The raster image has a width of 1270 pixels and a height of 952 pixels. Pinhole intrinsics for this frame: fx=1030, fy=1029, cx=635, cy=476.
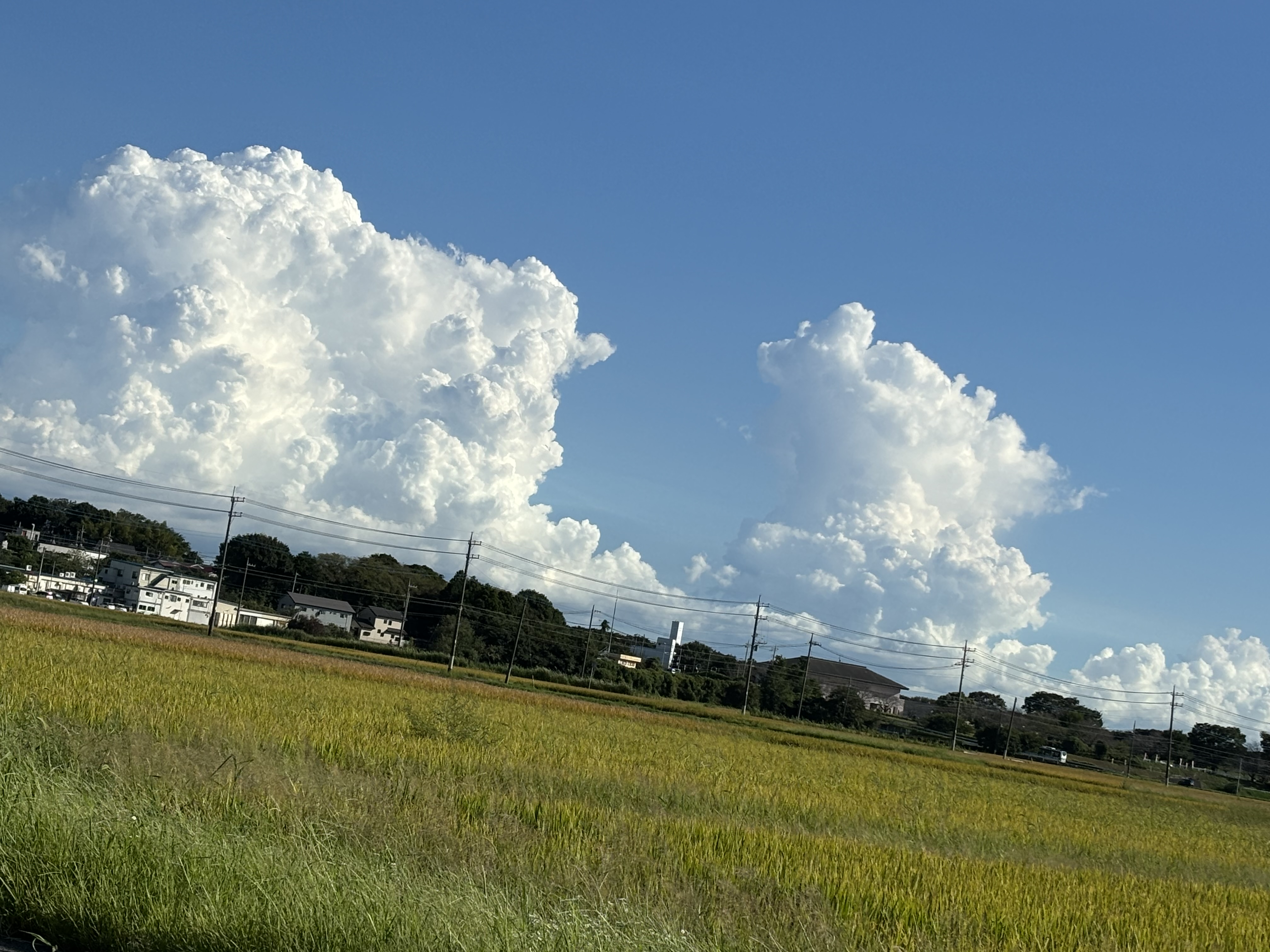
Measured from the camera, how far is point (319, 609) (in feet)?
457

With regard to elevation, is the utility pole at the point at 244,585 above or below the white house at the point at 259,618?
above

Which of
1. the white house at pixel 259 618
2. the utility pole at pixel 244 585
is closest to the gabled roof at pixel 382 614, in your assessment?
the white house at pixel 259 618

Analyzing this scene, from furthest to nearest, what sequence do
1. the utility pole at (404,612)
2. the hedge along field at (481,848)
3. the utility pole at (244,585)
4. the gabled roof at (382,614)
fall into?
the gabled roof at (382,614), the utility pole at (244,585), the utility pole at (404,612), the hedge along field at (481,848)

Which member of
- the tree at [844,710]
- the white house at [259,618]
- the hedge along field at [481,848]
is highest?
the hedge along field at [481,848]

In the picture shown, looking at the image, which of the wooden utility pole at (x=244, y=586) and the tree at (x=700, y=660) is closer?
the wooden utility pole at (x=244, y=586)

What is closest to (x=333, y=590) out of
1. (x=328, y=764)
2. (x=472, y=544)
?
(x=472, y=544)

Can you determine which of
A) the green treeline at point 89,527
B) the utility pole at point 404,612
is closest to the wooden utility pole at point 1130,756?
the utility pole at point 404,612

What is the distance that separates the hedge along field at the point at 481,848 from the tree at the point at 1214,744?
140554mm

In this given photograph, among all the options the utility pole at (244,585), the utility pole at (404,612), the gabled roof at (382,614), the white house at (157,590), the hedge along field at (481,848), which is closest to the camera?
the hedge along field at (481,848)

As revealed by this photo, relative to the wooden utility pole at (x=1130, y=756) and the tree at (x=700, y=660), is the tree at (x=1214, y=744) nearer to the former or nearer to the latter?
the wooden utility pole at (x=1130, y=756)

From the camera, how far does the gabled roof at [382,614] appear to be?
143 m

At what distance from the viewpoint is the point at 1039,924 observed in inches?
395

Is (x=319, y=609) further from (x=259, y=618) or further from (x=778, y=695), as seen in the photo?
(x=778, y=695)

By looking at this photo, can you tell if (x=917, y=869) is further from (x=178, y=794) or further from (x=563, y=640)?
(x=563, y=640)
